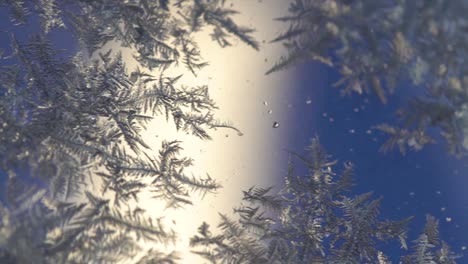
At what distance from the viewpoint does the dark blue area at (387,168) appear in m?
0.64

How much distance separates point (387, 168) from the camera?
0.67m

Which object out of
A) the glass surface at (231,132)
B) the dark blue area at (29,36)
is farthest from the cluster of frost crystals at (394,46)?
the dark blue area at (29,36)

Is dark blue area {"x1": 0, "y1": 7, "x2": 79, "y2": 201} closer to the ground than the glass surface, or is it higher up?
higher up

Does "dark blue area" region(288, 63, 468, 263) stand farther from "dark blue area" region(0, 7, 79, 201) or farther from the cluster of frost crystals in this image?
"dark blue area" region(0, 7, 79, 201)

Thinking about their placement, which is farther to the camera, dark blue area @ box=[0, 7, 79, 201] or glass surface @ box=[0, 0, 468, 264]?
dark blue area @ box=[0, 7, 79, 201]

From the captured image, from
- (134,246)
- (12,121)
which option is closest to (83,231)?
(134,246)

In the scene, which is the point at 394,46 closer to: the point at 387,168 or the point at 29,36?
the point at 387,168

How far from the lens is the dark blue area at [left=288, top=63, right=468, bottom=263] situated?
2.11 feet

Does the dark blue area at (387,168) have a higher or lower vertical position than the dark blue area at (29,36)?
lower

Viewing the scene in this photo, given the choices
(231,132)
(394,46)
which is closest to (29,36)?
(231,132)

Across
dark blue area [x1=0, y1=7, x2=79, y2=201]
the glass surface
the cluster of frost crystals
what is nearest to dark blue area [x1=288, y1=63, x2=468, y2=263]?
the glass surface

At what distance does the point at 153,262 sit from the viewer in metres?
0.54

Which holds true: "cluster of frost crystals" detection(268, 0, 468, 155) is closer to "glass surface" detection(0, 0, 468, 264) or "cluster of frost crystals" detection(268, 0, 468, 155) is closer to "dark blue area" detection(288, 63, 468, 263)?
"glass surface" detection(0, 0, 468, 264)

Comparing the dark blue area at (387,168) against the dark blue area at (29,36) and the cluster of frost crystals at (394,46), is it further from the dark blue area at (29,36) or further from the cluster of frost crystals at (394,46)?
the dark blue area at (29,36)
